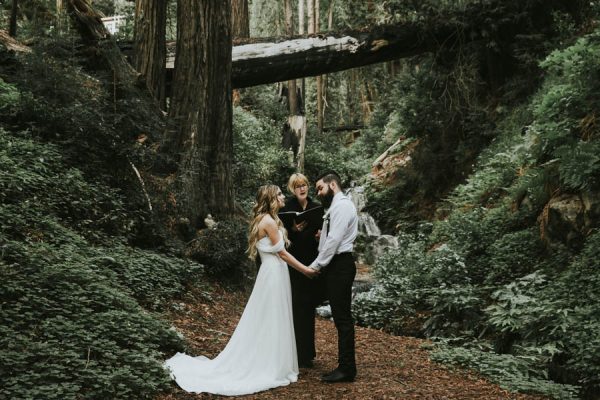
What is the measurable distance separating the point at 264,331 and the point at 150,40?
26.0 feet

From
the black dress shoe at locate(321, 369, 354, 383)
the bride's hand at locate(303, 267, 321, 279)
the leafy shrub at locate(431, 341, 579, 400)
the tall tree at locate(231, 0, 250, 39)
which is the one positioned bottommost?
the leafy shrub at locate(431, 341, 579, 400)

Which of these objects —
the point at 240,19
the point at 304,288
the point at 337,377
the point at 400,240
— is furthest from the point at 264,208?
the point at 240,19

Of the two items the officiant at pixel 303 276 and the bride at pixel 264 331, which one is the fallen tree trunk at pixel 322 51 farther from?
the bride at pixel 264 331

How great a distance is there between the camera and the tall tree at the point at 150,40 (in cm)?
1161

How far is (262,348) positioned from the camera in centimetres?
596

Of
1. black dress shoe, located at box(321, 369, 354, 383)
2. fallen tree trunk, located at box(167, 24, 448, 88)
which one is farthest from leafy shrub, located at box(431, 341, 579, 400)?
fallen tree trunk, located at box(167, 24, 448, 88)

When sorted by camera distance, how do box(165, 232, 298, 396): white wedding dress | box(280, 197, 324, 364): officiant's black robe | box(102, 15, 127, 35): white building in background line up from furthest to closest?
box(102, 15, 127, 35): white building in background < box(280, 197, 324, 364): officiant's black robe < box(165, 232, 298, 396): white wedding dress

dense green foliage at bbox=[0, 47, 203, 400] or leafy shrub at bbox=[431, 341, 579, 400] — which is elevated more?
dense green foliage at bbox=[0, 47, 203, 400]

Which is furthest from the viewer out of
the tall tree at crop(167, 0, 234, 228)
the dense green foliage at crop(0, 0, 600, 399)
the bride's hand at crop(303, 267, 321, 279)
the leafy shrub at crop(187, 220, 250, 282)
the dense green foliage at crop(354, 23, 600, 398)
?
the tall tree at crop(167, 0, 234, 228)

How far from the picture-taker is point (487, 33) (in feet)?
47.8

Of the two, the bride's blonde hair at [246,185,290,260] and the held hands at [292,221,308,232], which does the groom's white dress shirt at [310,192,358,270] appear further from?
the held hands at [292,221,308,232]

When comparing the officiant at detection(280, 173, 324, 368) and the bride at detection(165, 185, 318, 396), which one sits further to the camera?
the officiant at detection(280, 173, 324, 368)

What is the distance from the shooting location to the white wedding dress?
5688mm

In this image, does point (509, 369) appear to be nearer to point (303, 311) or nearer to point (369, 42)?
point (303, 311)
